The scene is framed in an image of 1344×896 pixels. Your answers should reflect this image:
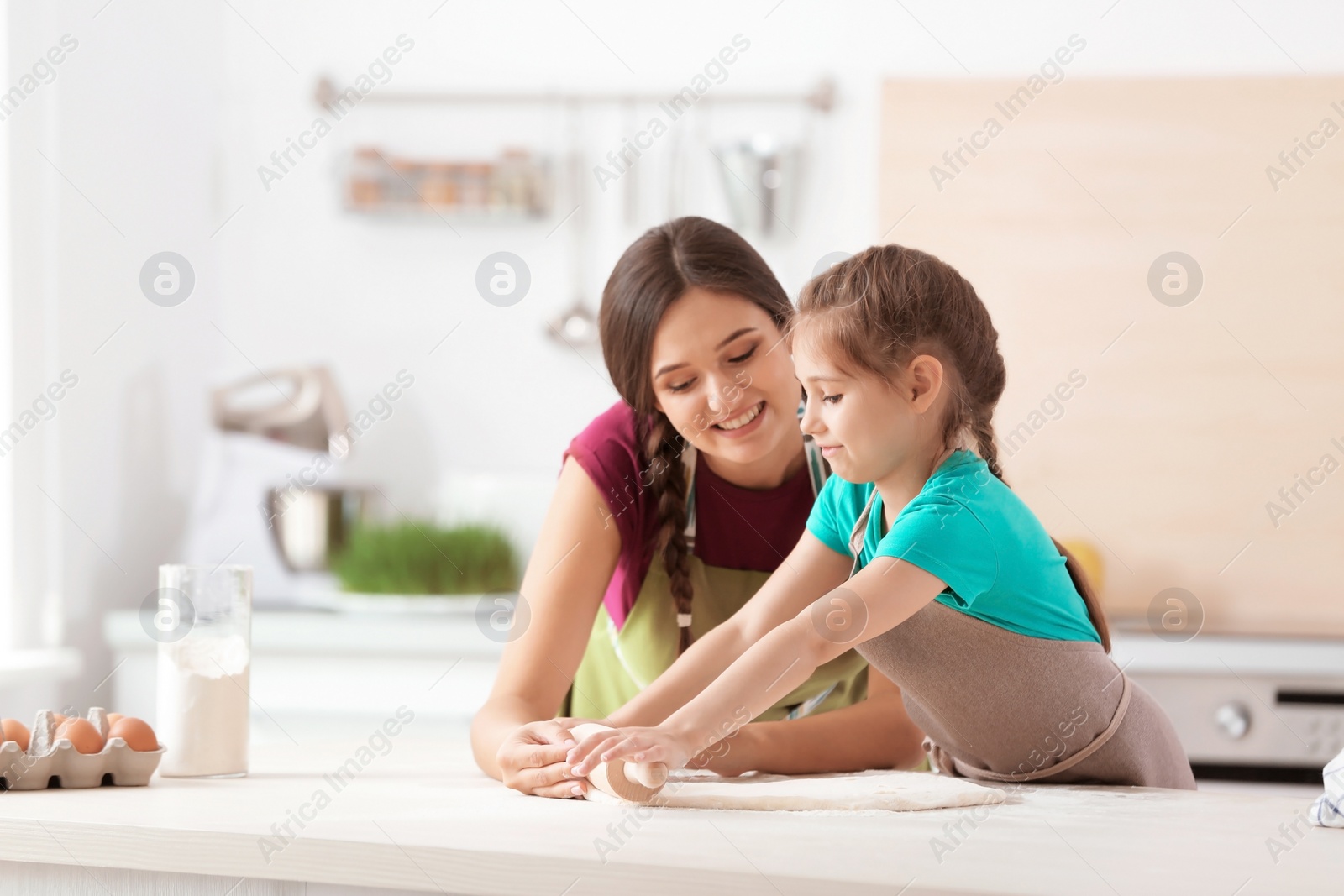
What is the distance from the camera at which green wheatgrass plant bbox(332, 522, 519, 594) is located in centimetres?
211

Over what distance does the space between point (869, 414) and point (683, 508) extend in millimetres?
341

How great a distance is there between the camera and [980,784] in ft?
2.91

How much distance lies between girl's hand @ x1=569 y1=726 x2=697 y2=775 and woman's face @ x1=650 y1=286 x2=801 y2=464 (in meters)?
0.39

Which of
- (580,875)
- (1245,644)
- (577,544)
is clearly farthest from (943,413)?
(1245,644)

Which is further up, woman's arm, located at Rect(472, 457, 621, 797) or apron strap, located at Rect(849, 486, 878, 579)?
apron strap, located at Rect(849, 486, 878, 579)

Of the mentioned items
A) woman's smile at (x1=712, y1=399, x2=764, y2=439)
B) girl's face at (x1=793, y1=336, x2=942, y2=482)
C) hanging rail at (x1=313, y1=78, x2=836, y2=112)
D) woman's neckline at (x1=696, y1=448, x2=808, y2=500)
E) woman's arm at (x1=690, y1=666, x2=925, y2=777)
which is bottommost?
woman's arm at (x1=690, y1=666, x2=925, y2=777)

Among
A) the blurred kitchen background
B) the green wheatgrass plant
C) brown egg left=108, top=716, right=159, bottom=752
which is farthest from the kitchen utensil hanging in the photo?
brown egg left=108, top=716, right=159, bottom=752

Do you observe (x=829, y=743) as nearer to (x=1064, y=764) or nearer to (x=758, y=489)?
(x=1064, y=764)

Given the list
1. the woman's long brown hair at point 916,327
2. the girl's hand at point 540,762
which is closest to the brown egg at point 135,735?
the girl's hand at point 540,762

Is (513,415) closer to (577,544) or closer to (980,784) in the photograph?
(577,544)

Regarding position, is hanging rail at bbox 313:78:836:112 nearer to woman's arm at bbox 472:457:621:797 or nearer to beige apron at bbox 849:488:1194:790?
woman's arm at bbox 472:457:621:797

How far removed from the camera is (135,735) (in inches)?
34.0

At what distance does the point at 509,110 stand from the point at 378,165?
0.94 ft

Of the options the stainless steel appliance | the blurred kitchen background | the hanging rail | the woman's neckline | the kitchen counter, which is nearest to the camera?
the kitchen counter
